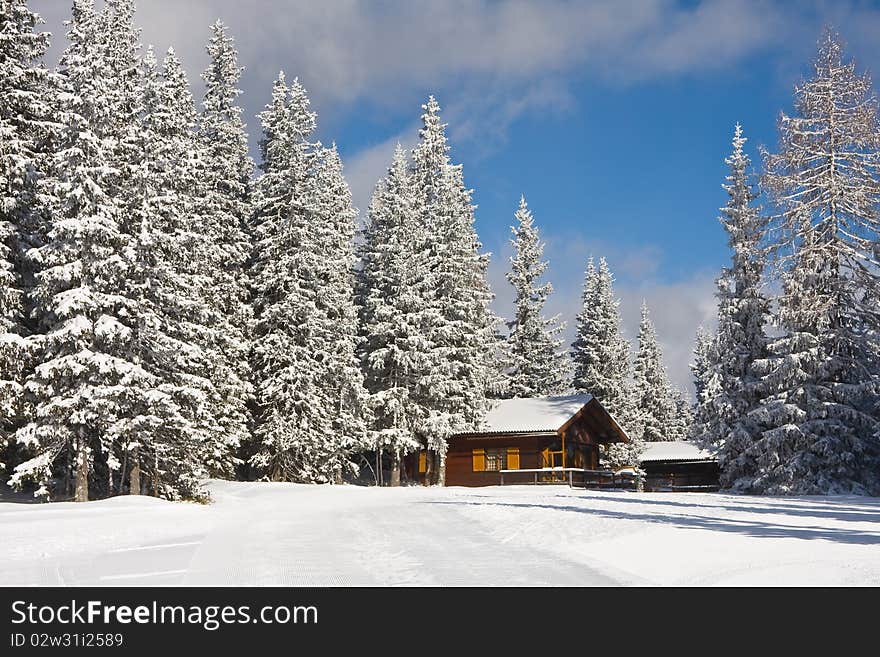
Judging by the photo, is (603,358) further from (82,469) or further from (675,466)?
(82,469)

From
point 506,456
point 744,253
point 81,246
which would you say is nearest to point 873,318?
point 744,253

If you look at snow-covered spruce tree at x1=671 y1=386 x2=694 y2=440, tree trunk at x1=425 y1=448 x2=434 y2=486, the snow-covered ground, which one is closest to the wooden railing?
tree trunk at x1=425 y1=448 x2=434 y2=486

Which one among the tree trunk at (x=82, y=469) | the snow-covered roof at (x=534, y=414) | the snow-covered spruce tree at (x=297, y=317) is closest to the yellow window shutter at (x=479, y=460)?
the snow-covered roof at (x=534, y=414)

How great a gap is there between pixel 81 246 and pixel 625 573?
2107 centimetres

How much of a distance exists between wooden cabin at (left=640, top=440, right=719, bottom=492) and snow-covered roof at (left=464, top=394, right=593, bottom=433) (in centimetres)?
1404

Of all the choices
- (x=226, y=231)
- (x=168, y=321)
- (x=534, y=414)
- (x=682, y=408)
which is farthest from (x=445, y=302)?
(x=682, y=408)

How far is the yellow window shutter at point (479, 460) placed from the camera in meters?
47.2

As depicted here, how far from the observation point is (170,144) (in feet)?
97.3

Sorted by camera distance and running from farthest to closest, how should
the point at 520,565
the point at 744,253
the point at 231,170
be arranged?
the point at 231,170 → the point at 744,253 → the point at 520,565

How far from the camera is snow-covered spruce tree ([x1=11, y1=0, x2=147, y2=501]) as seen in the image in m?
23.4

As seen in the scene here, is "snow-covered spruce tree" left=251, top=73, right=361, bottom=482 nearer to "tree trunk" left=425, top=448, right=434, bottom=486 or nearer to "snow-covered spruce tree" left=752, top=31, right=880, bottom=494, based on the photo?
"tree trunk" left=425, top=448, right=434, bottom=486

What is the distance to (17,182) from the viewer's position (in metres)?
24.2
